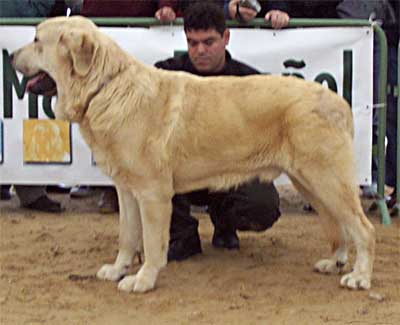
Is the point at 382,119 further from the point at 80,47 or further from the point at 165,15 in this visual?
the point at 80,47

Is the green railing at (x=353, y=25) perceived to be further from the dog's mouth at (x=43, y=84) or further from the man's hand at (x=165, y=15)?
the dog's mouth at (x=43, y=84)

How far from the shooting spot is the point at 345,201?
466cm

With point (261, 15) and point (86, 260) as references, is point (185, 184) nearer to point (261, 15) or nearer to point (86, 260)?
point (86, 260)

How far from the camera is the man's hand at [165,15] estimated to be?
6.48 metres

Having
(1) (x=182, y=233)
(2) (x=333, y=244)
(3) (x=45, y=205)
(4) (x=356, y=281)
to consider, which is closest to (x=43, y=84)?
(1) (x=182, y=233)

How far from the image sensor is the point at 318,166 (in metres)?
4.61

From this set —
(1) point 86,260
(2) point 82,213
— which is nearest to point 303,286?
(1) point 86,260

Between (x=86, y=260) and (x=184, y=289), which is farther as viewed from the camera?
(x=86, y=260)

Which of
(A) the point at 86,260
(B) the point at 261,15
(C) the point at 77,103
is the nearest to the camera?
(C) the point at 77,103

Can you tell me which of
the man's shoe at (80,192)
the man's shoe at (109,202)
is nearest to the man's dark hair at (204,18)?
the man's shoe at (109,202)

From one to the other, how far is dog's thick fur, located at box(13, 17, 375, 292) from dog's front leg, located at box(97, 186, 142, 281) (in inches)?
1.6

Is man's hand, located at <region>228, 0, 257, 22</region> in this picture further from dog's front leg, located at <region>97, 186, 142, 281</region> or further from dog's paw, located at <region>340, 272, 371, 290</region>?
dog's paw, located at <region>340, 272, 371, 290</region>

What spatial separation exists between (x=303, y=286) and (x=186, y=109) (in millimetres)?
1279

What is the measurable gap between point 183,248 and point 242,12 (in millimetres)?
2145
